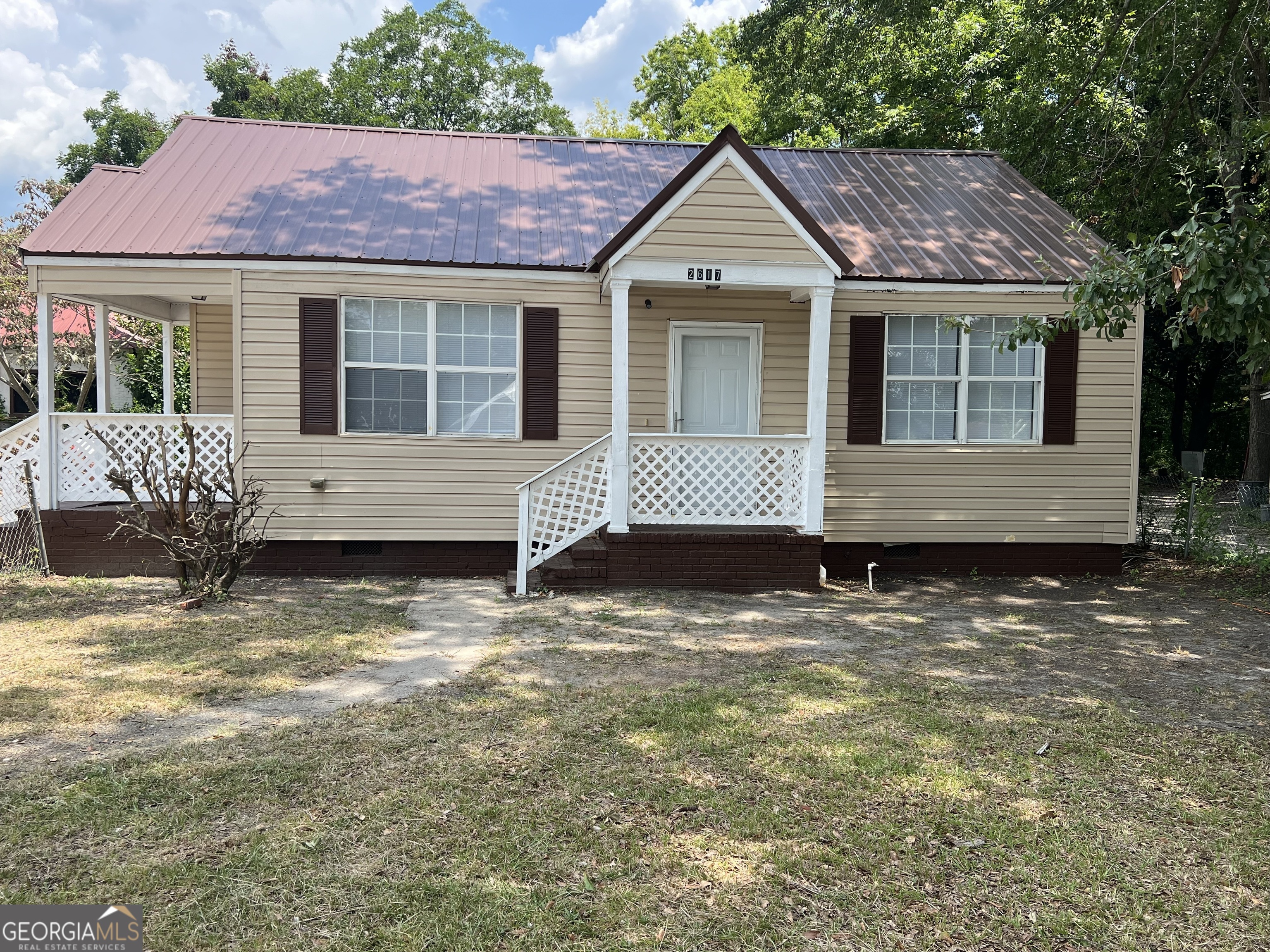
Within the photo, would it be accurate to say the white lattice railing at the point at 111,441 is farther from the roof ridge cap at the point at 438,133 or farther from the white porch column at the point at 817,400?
the white porch column at the point at 817,400

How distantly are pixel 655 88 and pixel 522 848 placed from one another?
3890 centimetres

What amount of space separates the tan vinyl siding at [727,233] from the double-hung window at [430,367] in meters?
2.00

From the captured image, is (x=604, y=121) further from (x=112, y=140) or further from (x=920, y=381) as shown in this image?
(x=920, y=381)

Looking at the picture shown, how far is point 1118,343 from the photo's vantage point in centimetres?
1084

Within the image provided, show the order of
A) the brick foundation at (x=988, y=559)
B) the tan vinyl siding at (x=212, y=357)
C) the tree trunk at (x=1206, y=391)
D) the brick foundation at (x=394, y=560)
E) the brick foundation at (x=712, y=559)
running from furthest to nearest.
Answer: the tree trunk at (x=1206, y=391)
the tan vinyl siding at (x=212, y=357)
the brick foundation at (x=988, y=559)
the brick foundation at (x=394, y=560)
the brick foundation at (x=712, y=559)

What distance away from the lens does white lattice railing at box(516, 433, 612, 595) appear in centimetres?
923

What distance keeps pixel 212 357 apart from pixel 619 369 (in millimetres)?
5796

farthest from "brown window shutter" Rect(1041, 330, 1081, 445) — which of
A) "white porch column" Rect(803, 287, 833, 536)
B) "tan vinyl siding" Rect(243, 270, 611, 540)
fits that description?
"tan vinyl siding" Rect(243, 270, 611, 540)

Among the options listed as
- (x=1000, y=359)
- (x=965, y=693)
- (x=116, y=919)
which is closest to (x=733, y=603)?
(x=965, y=693)

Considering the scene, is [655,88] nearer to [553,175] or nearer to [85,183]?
[553,175]

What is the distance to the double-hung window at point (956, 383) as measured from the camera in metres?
10.6

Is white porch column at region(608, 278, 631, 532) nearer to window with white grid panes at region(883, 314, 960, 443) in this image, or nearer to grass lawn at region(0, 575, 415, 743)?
grass lawn at region(0, 575, 415, 743)

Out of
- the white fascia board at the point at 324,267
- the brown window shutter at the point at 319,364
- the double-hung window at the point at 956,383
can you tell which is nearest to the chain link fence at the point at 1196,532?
the double-hung window at the point at 956,383

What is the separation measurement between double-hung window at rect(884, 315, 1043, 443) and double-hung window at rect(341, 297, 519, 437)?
14.5 feet
